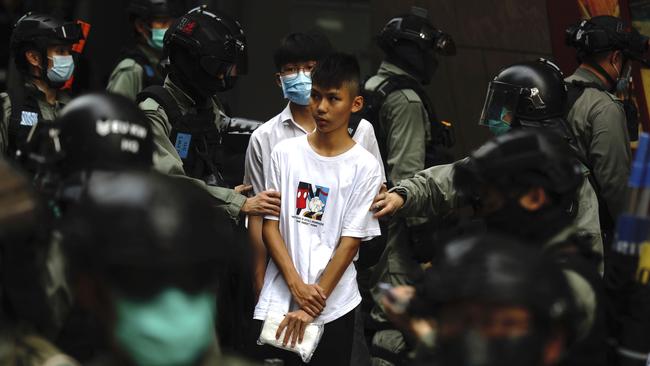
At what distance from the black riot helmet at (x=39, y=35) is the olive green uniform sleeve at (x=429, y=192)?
267cm

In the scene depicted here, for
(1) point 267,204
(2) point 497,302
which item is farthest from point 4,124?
(2) point 497,302

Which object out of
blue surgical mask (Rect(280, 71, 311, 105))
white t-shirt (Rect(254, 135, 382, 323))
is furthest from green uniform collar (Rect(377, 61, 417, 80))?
white t-shirt (Rect(254, 135, 382, 323))

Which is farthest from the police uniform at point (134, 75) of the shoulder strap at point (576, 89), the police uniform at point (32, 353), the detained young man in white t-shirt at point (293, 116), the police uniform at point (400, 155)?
the police uniform at point (32, 353)

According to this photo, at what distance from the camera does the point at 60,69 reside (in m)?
7.37

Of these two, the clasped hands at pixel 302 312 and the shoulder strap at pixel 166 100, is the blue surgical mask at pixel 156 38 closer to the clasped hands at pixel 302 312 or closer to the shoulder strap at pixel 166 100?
the shoulder strap at pixel 166 100

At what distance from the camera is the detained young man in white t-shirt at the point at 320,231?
5.78 m

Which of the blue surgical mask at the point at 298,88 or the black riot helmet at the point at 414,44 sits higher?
the blue surgical mask at the point at 298,88

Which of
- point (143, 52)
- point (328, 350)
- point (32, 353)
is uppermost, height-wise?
point (32, 353)

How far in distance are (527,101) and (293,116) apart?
1.34 metres

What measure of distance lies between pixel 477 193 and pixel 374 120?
355 cm

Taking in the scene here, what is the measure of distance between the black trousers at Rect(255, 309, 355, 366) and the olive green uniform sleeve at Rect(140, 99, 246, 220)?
60 cm

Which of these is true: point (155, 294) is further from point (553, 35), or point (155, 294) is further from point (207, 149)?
point (553, 35)

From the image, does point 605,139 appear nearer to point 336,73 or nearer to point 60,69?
point 336,73

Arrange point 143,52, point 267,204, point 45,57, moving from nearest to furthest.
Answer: point 267,204
point 45,57
point 143,52
